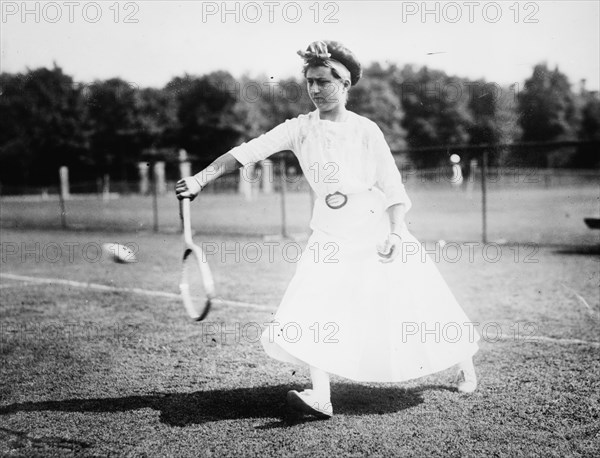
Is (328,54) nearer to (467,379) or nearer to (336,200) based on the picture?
(336,200)

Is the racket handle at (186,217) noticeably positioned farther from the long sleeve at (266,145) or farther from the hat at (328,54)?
the hat at (328,54)

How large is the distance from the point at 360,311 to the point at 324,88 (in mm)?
1433

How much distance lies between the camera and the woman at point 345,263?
4.17m

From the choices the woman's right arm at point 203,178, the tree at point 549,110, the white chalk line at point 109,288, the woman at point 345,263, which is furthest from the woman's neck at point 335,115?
the tree at point 549,110

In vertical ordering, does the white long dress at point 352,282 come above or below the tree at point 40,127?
below

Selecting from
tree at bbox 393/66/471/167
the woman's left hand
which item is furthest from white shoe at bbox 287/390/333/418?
tree at bbox 393/66/471/167

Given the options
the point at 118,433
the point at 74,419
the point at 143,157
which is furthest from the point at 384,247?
the point at 143,157

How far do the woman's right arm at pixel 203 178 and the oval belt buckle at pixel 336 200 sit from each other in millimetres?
609

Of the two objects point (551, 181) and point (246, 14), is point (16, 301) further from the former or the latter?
point (551, 181)

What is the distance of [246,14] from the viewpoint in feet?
26.6

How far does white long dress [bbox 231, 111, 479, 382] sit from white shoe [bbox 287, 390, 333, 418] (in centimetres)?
22

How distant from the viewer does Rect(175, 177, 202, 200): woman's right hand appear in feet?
13.3

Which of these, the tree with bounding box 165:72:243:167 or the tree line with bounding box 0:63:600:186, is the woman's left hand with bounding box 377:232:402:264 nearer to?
the tree line with bounding box 0:63:600:186

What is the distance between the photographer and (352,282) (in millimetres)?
4297
